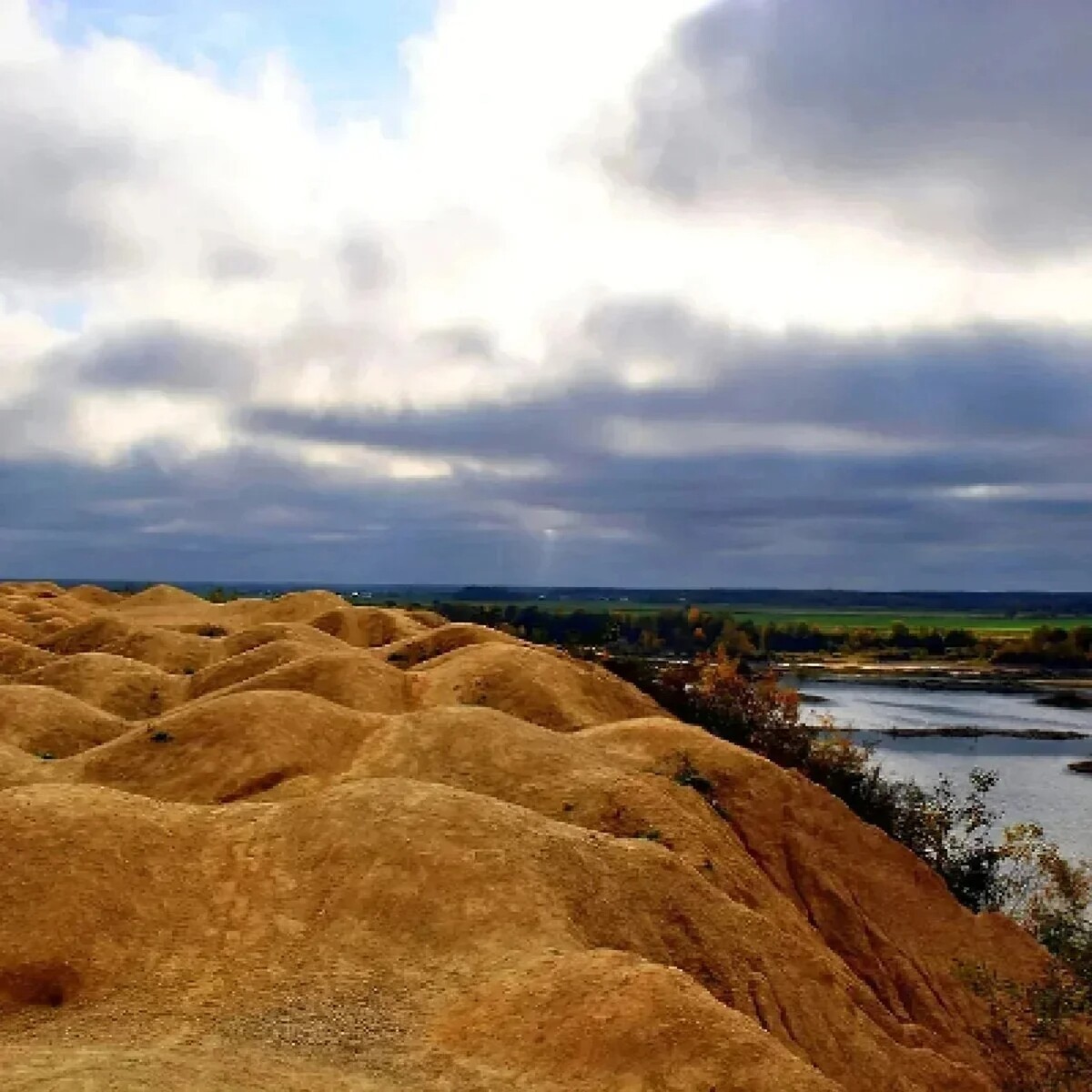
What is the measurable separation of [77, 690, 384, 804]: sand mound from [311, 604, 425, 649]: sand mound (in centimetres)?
3866

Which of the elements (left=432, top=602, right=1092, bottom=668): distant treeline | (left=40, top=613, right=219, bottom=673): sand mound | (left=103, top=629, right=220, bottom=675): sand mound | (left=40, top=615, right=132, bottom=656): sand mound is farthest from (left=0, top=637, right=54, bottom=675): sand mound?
(left=432, top=602, right=1092, bottom=668): distant treeline

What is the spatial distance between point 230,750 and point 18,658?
33081mm

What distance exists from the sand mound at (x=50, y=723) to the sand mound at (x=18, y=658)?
16.9m

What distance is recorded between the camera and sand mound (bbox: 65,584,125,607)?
373 ft

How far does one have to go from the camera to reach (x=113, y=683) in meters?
49.7

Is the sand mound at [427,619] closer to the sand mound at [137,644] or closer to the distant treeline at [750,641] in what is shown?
the sand mound at [137,644]

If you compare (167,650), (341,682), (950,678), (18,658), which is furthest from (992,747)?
(18,658)

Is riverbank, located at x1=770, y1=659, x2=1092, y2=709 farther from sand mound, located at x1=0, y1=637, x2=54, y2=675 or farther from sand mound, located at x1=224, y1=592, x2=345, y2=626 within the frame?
sand mound, located at x1=0, y1=637, x2=54, y2=675

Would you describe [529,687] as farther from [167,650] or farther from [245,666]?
[167,650]

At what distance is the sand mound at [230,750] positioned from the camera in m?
31.0

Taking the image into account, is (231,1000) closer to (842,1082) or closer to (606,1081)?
(606,1081)

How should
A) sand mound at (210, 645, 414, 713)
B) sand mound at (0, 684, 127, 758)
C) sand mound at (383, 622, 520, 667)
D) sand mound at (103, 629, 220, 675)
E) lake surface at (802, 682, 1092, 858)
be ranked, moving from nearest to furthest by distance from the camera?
sand mound at (0, 684, 127, 758), sand mound at (210, 645, 414, 713), sand mound at (383, 622, 520, 667), sand mound at (103, 629, 220, 675), lake surface at (802, 682, 1092, 858)

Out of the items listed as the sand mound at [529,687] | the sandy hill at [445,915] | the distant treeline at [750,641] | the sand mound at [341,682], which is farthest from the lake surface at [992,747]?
the sand mound at [341,682]

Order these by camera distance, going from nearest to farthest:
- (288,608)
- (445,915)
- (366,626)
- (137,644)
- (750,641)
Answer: (445,915) → (137,644) → (366,626) → (288,608) → (750,641)
